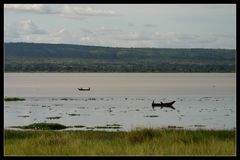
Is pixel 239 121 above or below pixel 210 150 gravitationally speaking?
above

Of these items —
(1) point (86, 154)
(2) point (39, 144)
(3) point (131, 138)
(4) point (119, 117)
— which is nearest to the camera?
(1) point (86, 154)

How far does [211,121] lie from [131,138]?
107ft

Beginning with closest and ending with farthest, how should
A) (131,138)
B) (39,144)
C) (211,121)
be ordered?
(39,144)
(131,138)
(211,121)

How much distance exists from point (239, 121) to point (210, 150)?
13.6 ft

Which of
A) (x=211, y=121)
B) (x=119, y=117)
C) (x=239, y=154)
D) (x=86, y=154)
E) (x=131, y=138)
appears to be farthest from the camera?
(x=119, y=117)

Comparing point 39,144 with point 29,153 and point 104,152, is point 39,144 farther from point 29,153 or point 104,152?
point 104,152

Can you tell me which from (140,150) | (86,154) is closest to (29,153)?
(86,154)

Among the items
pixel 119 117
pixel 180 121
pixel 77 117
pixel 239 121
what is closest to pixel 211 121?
pixel 180 121

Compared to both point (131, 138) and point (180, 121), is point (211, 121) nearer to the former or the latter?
point (180, 121)

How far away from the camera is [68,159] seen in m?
10.5

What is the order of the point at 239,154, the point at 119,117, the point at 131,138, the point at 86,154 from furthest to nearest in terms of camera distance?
1. the point at 119,117
2. the point at 131,138
3. the point at 86,154
4. the point at 239,154

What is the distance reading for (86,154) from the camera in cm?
1367

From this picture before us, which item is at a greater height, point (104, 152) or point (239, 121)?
point (239, 121)

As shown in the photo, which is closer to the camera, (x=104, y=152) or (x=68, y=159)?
(x=68, y=159)
